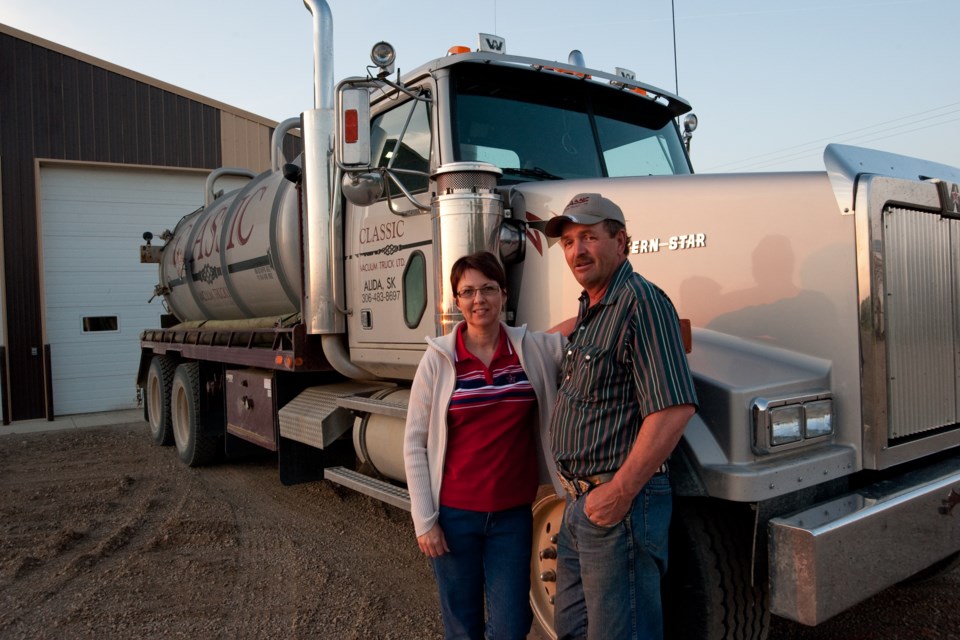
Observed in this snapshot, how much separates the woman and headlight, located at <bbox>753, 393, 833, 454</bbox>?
0.67 metres

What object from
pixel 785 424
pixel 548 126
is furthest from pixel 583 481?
pixel 548 126

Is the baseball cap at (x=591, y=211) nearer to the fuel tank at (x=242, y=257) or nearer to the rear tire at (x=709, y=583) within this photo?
the rear tire at (x=709, y=583)

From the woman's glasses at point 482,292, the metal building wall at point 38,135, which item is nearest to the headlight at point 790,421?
the woman's glasses at point 482,292

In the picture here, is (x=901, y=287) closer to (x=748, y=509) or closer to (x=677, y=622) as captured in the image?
(x=748, y=509)

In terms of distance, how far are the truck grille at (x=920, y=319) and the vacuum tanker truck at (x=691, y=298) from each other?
11 mm

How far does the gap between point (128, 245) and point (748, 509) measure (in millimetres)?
13031

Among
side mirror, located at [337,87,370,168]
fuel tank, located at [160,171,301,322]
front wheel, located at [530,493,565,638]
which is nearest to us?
front wheel, located at [530,493,565,638]

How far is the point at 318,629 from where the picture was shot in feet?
11.9

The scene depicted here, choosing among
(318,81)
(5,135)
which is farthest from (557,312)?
(5,135)

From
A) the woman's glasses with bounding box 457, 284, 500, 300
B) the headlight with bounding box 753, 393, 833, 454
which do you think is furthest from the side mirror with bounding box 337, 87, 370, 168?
the headlight with bounding box 753, 393, 833, 454

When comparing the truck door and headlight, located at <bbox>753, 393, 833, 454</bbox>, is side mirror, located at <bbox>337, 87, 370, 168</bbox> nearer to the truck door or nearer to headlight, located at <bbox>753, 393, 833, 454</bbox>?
the truck door

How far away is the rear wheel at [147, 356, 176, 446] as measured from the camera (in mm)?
8664

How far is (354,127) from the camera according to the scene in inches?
145

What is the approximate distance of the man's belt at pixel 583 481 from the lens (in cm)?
208
